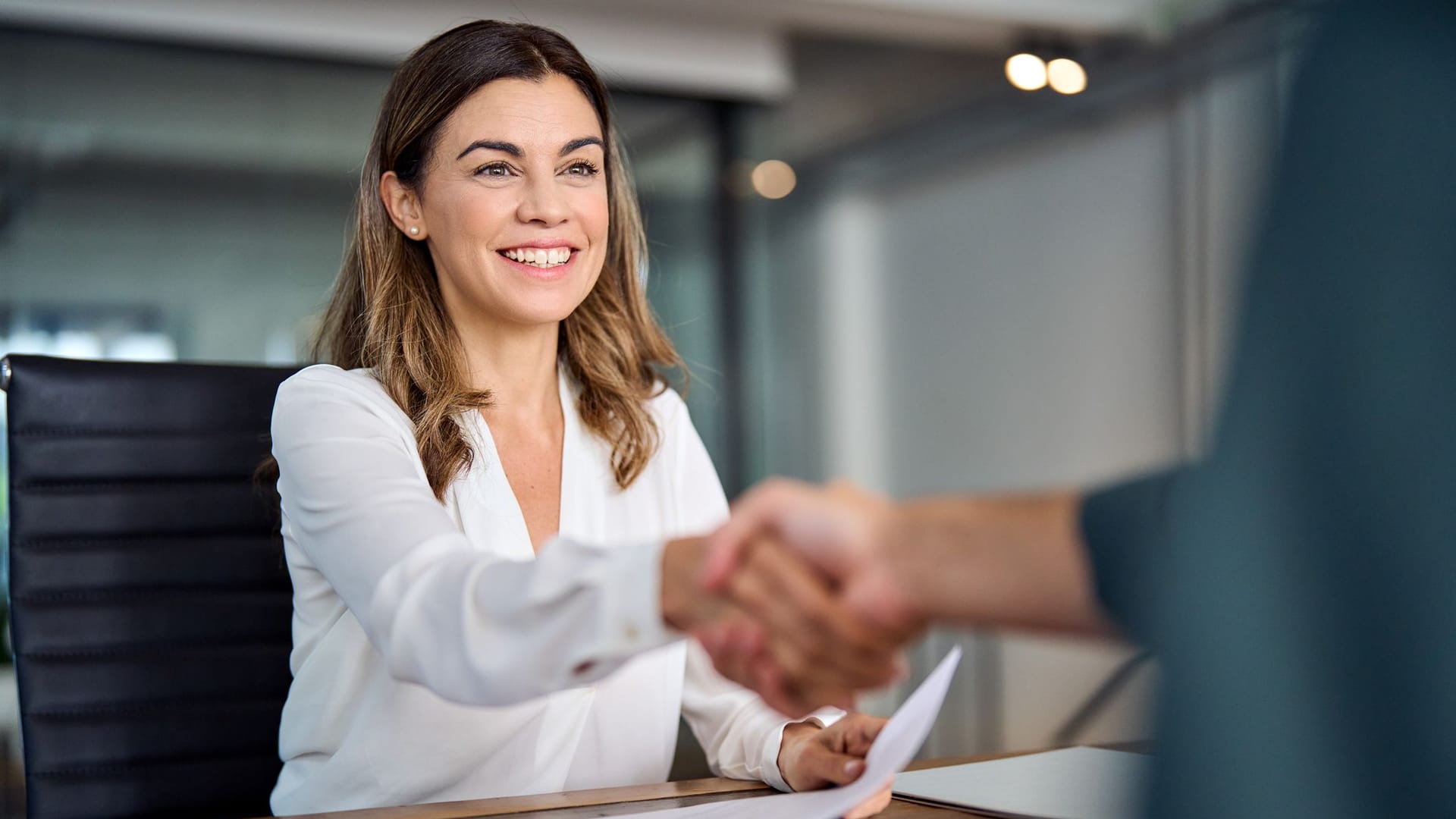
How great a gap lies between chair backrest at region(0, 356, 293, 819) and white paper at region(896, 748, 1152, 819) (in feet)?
2.74

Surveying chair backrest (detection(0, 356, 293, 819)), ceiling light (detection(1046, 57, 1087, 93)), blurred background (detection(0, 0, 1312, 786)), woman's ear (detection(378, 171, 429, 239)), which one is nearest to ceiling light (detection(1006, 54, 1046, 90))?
blurred background (detection(0, 0, 1312, 786))

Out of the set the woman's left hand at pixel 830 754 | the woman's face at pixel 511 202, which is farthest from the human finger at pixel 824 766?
the woman's face at pixel 511 202

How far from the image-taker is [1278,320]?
1.40 ft

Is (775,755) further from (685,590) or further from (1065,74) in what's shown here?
(1065,74)

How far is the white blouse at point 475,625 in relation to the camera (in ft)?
2.56

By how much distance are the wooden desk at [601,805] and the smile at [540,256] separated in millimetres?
664

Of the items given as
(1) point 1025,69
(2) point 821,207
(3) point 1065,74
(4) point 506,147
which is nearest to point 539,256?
(4) point 506,147

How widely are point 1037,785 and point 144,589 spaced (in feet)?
3.40

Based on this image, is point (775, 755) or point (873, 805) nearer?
point (873, 805)

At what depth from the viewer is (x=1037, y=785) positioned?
1071mm

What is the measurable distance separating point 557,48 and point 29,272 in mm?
3178

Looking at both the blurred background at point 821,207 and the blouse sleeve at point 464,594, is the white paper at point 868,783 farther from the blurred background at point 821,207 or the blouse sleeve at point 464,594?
the blurred background at point 821,207

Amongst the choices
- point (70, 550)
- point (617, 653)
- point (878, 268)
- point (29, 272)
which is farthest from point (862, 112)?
point (617, 653)

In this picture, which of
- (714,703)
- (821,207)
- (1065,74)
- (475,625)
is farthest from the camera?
(821,207)
